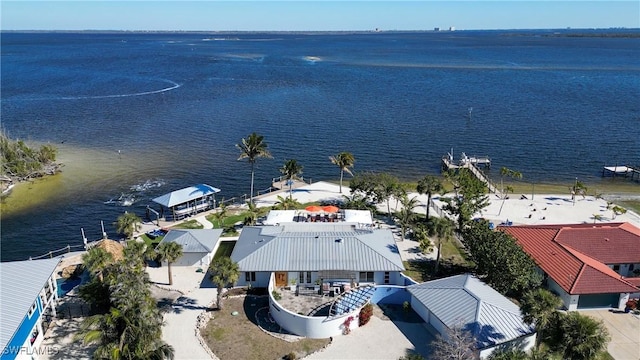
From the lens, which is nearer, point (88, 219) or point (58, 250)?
point (58, 250)

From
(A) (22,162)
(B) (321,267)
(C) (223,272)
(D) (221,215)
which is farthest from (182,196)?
(A) (22,162)

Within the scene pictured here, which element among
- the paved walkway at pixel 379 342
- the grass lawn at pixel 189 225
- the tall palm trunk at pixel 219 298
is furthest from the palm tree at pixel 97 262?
the grass lawn at pixel 189 225

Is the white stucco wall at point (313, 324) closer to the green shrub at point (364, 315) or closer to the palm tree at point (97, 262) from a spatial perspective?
the green shrub at point (364, 315)

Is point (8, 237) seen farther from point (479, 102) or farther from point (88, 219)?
point (479, 102)

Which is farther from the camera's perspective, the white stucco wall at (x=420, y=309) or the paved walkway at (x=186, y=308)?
the white stucco wall at (x=420, y=309)

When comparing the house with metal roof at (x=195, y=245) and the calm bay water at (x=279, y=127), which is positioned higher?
the calm bay water at (x=279, y=127)

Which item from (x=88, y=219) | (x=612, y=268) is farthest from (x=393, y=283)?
(x=88, y=219)
